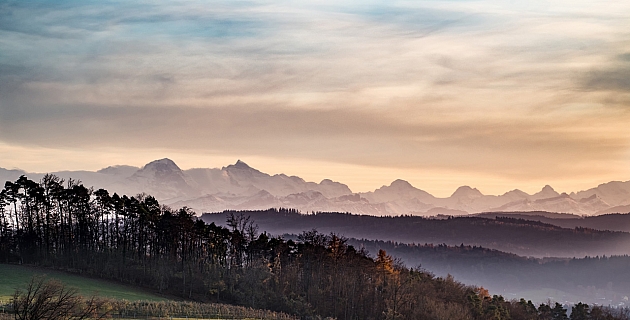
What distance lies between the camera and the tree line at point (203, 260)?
4060 inches

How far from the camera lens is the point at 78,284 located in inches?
3415

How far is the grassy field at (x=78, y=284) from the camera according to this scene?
7981 centimetres

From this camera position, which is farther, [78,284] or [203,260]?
[203,260]

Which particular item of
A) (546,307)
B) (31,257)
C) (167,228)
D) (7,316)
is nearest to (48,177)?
(31,257)

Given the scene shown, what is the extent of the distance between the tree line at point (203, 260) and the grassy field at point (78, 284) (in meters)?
7.19

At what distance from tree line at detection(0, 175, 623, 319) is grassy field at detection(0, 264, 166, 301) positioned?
23.6ft

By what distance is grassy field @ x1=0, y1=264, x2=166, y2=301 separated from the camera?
79812 millimetres

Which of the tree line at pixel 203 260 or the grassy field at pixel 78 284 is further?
the tree line at pixel 203 260

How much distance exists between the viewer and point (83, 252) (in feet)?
356

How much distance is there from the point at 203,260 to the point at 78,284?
1322 inches

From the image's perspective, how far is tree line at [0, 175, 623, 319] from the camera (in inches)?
4060

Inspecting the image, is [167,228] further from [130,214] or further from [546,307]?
[546,307]

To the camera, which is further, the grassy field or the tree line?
the tree line

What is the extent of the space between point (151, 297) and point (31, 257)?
30.6 metres
